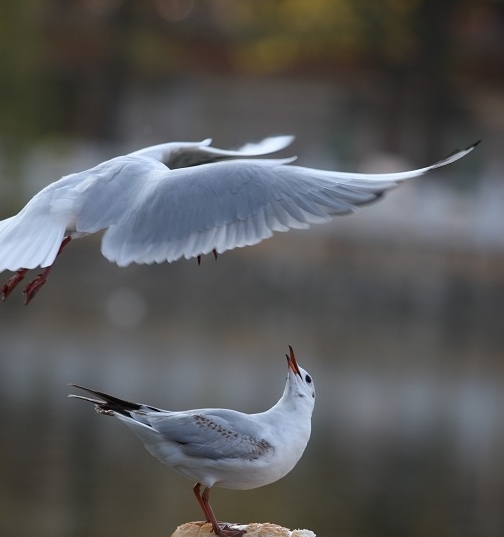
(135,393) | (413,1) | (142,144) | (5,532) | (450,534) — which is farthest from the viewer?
(413,1)

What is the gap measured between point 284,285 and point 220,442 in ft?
38.1

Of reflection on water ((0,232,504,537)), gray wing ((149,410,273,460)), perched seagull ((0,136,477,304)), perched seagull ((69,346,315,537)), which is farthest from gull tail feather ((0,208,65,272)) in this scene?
reflection on water ((0,232,504,537))

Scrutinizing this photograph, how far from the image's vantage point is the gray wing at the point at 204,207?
165 inches

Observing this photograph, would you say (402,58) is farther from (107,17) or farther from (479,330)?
(479,330)

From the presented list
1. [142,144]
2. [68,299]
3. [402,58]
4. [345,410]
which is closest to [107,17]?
[142,144]

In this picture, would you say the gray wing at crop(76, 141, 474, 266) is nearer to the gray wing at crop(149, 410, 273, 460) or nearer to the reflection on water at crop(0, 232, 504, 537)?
the gray wing at crop(149, 410, 273, 460)

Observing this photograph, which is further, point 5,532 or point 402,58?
point 402,58

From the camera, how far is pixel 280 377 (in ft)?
39.9

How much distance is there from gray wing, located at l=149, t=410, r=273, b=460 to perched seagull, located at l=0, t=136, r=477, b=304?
0.50 m

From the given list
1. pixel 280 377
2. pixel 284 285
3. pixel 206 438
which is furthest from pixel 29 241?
pixel 284 285

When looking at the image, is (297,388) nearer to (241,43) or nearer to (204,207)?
(204,207)

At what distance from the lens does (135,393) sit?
422 inches

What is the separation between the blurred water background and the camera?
365 inches

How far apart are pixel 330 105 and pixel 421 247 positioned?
20.8ft
